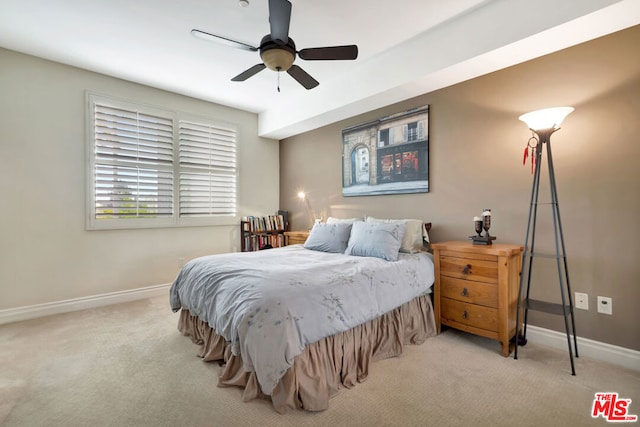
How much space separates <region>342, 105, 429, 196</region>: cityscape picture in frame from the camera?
10.5ft

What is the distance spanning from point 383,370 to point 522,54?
2.62 meters

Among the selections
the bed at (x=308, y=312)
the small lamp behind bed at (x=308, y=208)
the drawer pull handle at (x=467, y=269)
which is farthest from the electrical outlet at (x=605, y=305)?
the small lamp behind bed at (x=308, y=208)

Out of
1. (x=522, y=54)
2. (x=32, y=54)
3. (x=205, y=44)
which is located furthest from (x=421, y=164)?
(x=32, y=54)

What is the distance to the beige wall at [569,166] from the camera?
81.1 inches

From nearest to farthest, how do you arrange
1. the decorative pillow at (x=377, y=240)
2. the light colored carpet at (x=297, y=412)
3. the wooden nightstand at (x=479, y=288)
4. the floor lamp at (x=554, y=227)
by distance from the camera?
the light colored carpet at (x=297, y=412) < the floor lamp at (x=554, y=227) < the wooden nightstand at (x=479, y=288) < the decorative pillow at (x=377, y=240)

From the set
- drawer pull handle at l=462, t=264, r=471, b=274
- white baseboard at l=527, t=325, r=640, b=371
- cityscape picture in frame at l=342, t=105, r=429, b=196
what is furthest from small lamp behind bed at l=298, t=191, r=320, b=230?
white baseboard at l=527, t=325, r=640, b=371

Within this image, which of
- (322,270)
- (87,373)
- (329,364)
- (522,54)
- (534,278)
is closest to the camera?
(329,364)

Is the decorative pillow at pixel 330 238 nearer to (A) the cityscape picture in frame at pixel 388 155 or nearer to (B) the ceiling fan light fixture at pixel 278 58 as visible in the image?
(A) the cityscape picture in frame at pixel 388 155

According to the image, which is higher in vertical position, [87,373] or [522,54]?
[522,54]

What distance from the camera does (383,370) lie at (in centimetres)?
201

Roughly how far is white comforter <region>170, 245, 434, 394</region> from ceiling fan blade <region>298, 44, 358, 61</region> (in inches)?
61.2

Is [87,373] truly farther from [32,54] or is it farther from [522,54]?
[522,54]

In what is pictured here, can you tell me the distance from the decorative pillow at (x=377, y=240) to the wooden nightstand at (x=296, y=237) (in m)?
1.19

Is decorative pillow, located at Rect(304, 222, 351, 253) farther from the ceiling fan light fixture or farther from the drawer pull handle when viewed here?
the ceiling fan light fixture
